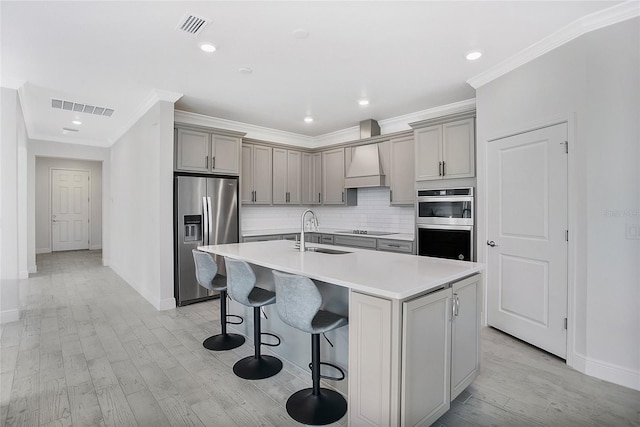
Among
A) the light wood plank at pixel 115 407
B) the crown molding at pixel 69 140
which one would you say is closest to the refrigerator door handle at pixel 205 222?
the light wood plank at pixel 115 407

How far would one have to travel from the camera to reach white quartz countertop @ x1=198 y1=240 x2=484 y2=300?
1.68 metres

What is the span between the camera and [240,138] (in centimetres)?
500

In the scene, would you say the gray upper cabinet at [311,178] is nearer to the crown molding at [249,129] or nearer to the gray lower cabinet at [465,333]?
the crown molding at [249,129]

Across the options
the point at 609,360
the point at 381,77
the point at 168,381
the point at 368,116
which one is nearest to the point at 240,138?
the point at 368,116

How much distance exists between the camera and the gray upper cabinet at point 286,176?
5.74 m

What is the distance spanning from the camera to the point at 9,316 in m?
3.74

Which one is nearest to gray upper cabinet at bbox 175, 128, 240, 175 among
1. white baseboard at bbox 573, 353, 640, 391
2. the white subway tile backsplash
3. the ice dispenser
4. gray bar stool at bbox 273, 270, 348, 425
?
the ice dispenser

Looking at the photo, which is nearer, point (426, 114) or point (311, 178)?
point (426, 114)

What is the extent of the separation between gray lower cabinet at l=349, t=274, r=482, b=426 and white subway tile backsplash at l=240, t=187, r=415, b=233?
3.16m

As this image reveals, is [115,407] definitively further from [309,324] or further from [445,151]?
[445,151]

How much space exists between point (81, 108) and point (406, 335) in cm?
545

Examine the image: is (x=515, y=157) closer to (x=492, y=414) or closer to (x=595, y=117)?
(x=595, y=117)

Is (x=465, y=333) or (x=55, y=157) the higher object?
(x=55, y=157)

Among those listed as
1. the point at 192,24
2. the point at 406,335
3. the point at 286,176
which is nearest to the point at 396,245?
the point at 286,176
